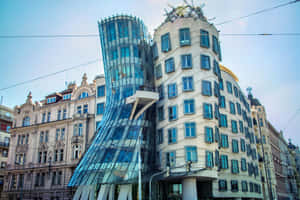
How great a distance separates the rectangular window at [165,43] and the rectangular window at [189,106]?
7.89m

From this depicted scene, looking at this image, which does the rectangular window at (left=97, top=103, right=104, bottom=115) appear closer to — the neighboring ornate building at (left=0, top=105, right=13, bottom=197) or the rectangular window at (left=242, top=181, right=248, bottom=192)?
the rectangular window at (left=242, top=181, right=248, bottom=192)

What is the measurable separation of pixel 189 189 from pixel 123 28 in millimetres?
24497

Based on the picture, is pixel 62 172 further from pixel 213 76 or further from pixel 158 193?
pixel 213 76

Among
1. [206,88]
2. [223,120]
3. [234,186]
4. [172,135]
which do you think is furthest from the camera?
[223,120]

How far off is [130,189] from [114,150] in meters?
4.99

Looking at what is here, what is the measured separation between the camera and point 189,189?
1350 inches

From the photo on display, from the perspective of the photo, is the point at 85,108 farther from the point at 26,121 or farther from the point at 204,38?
the point at 204,38

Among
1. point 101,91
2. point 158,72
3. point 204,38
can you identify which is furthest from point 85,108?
point 204,38

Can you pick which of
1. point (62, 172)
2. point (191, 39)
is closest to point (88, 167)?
point (62, 172)

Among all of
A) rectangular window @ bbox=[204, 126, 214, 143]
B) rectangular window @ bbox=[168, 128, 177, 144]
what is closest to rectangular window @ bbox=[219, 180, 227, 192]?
rectangular window @ bbox=[204, 126, 214, 143]

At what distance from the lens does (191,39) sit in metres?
38.7

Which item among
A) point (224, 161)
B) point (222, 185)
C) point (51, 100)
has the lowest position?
point (222, 185)

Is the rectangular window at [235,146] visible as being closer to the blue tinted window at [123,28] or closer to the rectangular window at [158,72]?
the rectangular window at [158,72]

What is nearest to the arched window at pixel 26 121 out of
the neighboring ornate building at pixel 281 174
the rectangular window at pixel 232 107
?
the rectangular window at pixel 232 107
